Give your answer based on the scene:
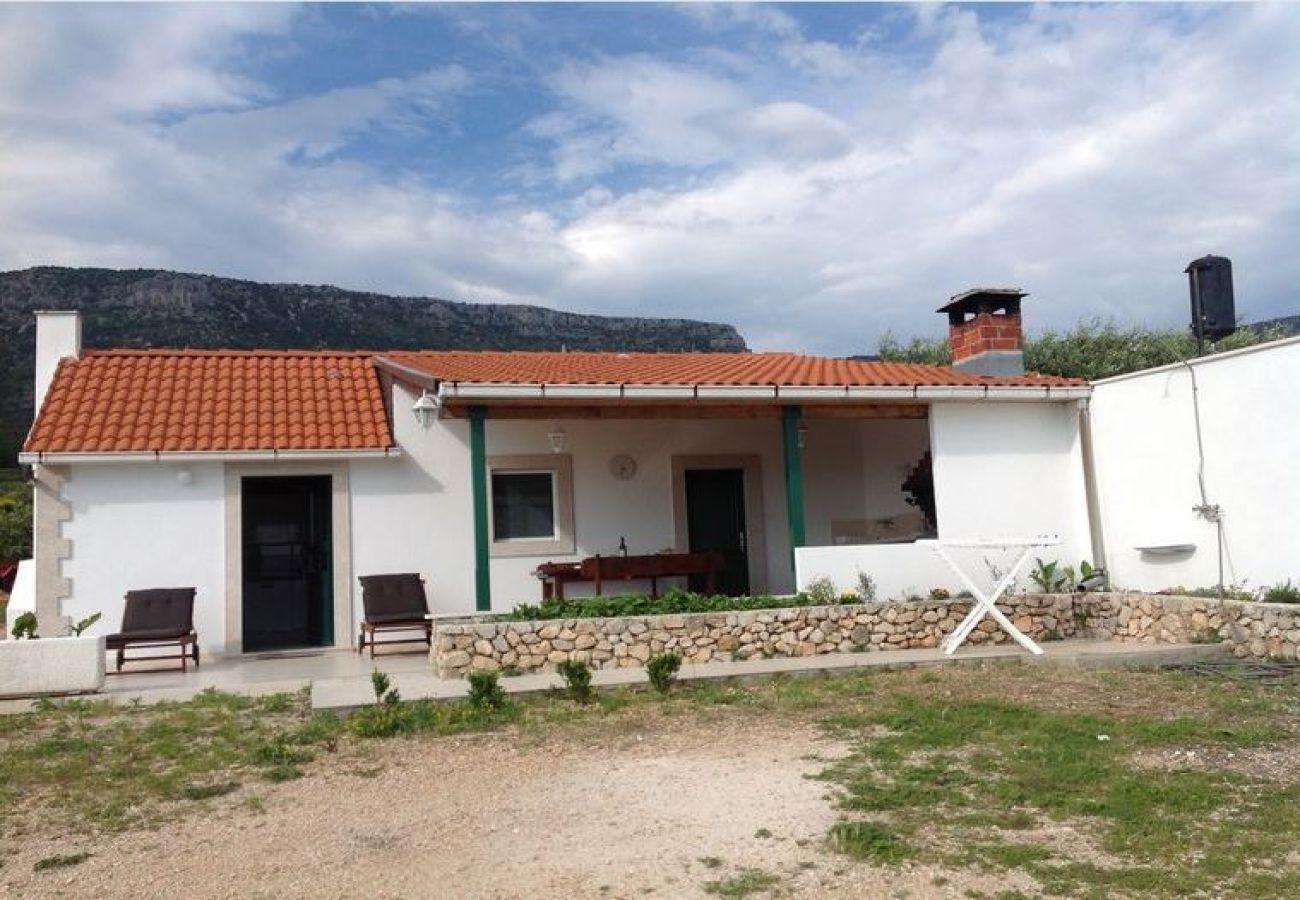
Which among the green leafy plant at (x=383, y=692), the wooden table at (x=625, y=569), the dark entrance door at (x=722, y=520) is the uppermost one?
the dark entrance door at (x=722, y=520)

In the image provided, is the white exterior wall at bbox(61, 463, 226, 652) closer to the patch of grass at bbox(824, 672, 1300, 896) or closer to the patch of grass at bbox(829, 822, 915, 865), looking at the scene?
the patch of grass at bbox(824, 672, 1300, 896)

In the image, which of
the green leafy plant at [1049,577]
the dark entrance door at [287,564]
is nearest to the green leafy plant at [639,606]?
the green leafy plant at [1049,577]

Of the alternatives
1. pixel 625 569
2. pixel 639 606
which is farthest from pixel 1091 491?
pixel 639 606

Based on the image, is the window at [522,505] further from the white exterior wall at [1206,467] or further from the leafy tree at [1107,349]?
the leafy tree at [1107,349]

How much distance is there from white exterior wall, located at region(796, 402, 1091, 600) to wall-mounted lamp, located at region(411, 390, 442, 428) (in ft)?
14.6

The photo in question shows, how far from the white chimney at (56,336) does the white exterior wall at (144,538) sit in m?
2.48

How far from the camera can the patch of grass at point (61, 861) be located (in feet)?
14.9

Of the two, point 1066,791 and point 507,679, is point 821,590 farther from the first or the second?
point 1066,791

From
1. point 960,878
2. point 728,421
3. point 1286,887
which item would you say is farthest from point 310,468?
point 1286,887

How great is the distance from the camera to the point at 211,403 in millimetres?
12227

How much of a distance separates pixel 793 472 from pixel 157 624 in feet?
22.1

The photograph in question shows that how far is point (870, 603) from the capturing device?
10273mm

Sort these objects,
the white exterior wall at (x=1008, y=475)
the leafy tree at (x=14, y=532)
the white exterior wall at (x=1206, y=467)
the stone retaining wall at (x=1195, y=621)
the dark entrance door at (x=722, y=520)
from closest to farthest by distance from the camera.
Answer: the stone retaining wall at (x=1195, y=621) < the white exterior wall at (x=1206, y=467) < the white exterior wall at (x=1008, y=475) < the dark entrance door at (x=722, y=520) < the leafy tree at (x=14, y=532)

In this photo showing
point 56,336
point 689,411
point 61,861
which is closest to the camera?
point 61,861
